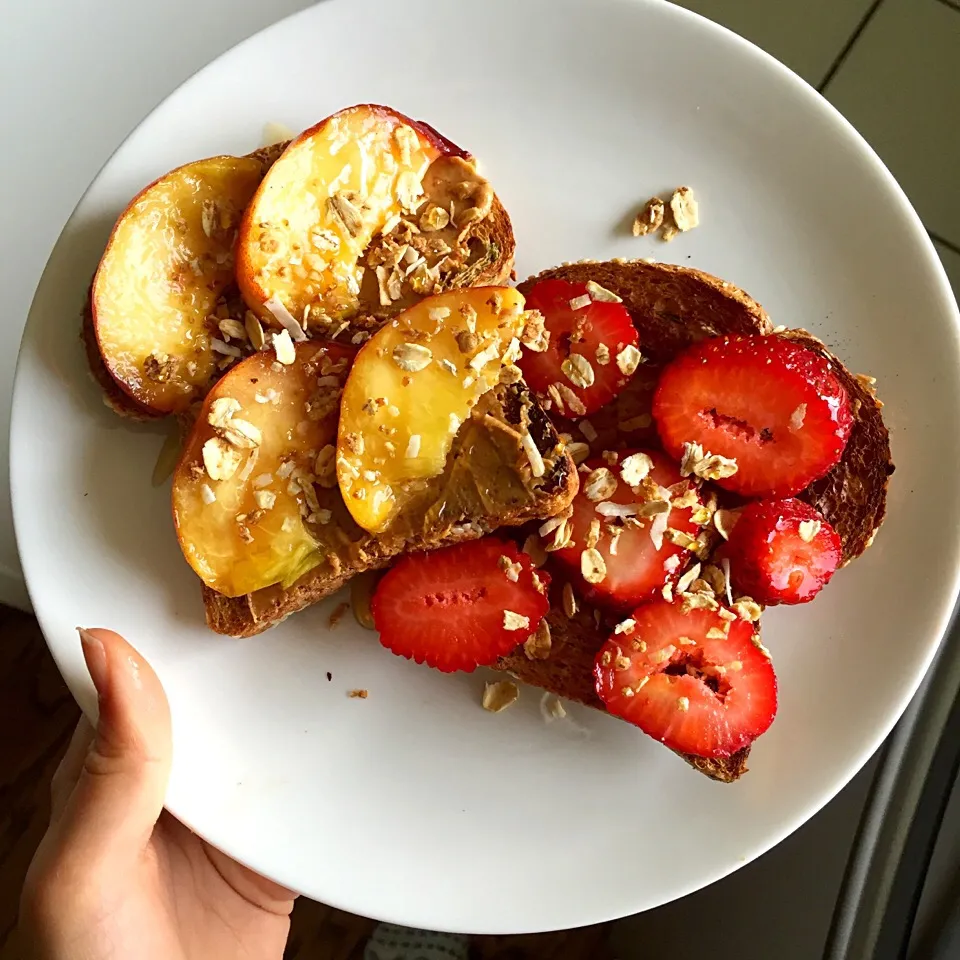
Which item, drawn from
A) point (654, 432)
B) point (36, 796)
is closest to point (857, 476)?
point (654, 432)

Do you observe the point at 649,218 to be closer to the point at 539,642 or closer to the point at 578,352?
the point at 578,352

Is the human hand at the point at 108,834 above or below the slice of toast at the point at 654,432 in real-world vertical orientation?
below

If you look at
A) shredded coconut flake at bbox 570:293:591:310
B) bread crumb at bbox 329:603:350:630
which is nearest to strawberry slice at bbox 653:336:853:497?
shredded coconut flake at bbox 570:293:591:310

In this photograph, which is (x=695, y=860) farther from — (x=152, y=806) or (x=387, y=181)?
(x=387, y=181)

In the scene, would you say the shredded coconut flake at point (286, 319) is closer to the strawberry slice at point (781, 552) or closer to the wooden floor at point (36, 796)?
the strawberry slice at point (781, 552)

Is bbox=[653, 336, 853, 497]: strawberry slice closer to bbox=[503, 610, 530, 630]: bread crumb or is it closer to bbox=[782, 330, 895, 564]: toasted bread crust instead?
bbox=[782, 330, 895, 564]: toasted bread crust

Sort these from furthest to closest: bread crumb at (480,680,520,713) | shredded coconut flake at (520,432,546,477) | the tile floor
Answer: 1. the tile floor
2. bread crumb at (480,680,520,713)
3. shredded coconut flake at (520,432,546,477)

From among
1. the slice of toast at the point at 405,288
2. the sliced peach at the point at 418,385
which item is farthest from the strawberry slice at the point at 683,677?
the slice of toast at the point at 405,288
